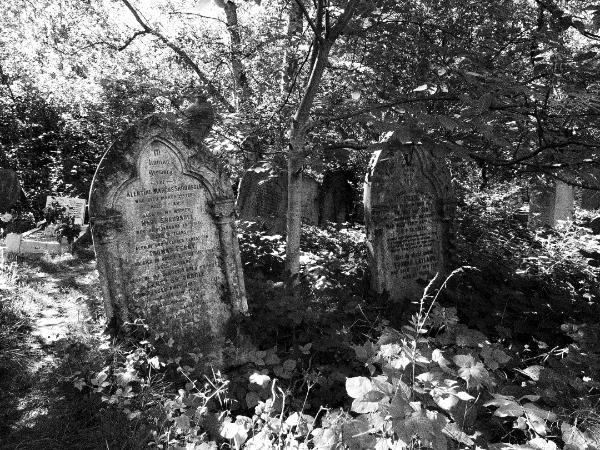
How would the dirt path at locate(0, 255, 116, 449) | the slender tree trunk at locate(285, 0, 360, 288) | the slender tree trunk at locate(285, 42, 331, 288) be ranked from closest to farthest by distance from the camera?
the dirt path at locate(0, 255, 116, 449) → the slender tree trunk at locate(285, 0, 360, 288) → the slender tree trunk at locate(285, 42, 331, 288)

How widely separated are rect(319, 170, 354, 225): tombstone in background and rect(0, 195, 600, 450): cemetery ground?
3639 millimetres

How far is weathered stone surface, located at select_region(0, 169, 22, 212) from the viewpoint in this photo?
762cm

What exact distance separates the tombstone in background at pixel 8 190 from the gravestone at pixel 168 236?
17.5 feet

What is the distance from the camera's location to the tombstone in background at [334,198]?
9547mm

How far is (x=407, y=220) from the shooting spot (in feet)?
16.3

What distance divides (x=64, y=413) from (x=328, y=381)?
1.76 m

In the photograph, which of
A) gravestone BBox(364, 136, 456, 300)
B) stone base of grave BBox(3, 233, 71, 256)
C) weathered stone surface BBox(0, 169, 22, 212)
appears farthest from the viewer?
weathered stone surface BBox(0, 169, 22, 212)

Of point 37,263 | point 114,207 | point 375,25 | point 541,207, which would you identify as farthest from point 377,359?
point 541,207

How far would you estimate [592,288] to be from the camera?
195 inches

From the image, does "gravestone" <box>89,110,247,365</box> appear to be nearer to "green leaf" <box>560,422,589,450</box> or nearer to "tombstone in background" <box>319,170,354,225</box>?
"green leaf" <box>560,422,589,450</box>

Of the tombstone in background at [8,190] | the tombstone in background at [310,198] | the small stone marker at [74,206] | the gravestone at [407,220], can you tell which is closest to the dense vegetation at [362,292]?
the gravestone at [407,220]

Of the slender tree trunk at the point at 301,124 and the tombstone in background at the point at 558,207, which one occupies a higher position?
the slender tree trunk at the point at 301,124

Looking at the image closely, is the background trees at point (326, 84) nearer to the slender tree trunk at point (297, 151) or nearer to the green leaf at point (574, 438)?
the slender tree trunk at point (297, 151)

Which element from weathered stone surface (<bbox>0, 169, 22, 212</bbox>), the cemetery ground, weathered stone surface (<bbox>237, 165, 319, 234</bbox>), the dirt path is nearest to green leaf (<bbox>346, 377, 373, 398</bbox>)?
the cemetery ground
